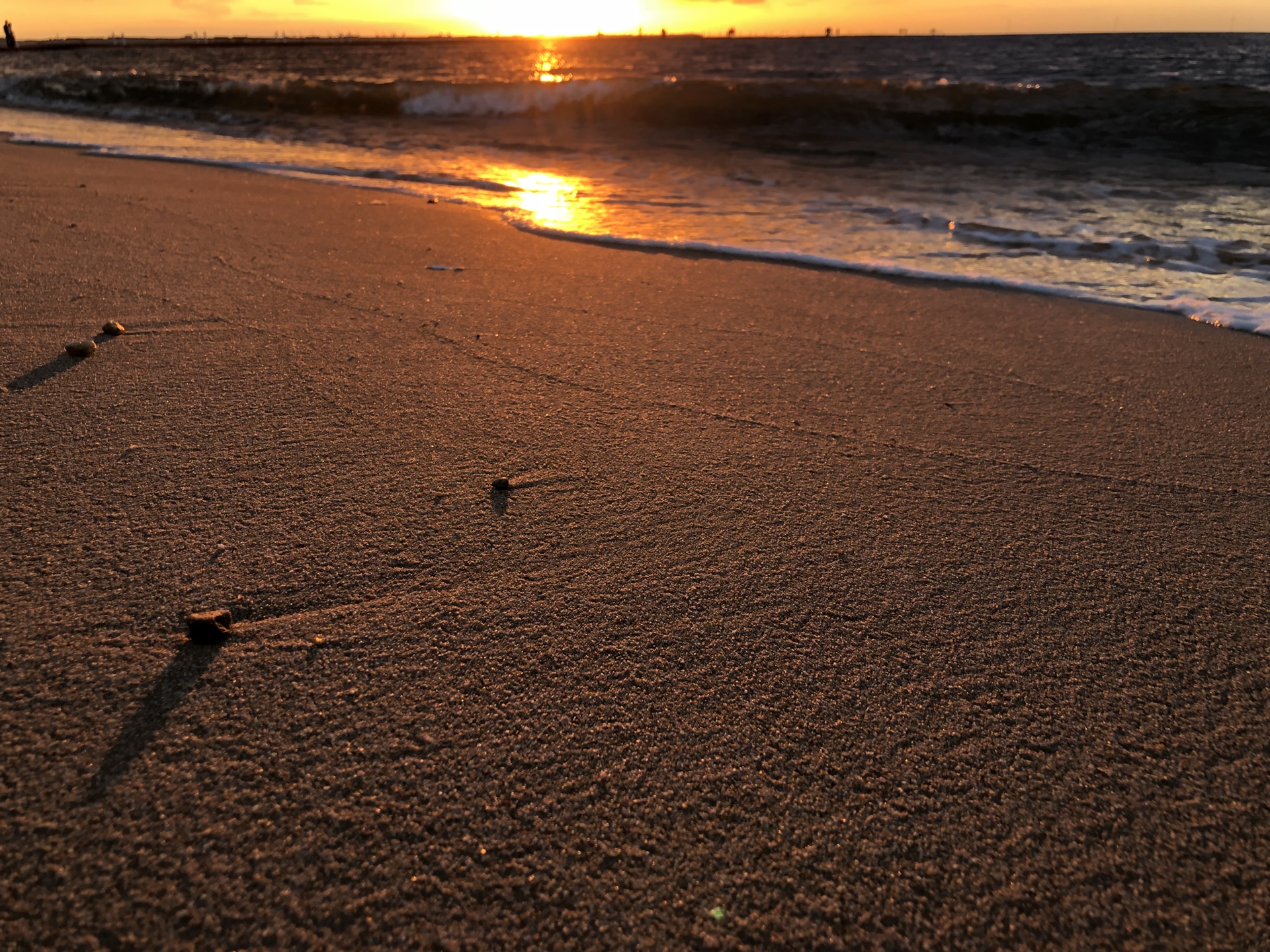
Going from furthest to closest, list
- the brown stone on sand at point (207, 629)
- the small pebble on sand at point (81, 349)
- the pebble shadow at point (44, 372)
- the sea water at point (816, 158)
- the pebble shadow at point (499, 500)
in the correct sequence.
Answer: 1. the sea water at point (816, 158)
2. the small pebble on sand at point (81, 349)
3. the pebble shadow at point (44, 372)
4. the pebble shadow at point (499, 500)
5. the brown stone on sand at point (207, 629)

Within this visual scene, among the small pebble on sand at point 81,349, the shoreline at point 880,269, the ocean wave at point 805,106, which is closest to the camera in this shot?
the small pebble on sand at point 81,349

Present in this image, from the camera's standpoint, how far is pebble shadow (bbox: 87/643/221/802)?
86 centimetres

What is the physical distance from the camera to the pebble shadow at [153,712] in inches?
33.7

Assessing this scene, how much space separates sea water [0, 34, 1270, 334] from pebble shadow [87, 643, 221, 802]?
294 centimetres

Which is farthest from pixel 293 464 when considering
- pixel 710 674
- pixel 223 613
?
pixel 710 674

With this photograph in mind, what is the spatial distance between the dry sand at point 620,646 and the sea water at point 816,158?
1734 millimetres

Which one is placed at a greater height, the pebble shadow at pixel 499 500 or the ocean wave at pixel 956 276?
the ocean wave at pixel 956 276

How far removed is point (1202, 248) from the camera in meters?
3.86

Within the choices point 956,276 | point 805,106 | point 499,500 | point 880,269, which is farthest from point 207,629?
point 805,106

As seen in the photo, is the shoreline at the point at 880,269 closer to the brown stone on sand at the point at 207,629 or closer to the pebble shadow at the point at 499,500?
the pebble shadow at the point at 499,500

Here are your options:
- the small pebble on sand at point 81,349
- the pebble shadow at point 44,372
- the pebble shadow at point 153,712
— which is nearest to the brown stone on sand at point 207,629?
the pebble shadow at point 153,712

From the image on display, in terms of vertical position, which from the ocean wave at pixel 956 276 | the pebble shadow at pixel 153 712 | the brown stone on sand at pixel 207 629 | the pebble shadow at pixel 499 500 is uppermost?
the ocean wave at pixel 956 276

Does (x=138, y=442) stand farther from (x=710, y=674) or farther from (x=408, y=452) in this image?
(x=710, y=674)

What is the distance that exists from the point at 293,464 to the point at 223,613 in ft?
1.61
